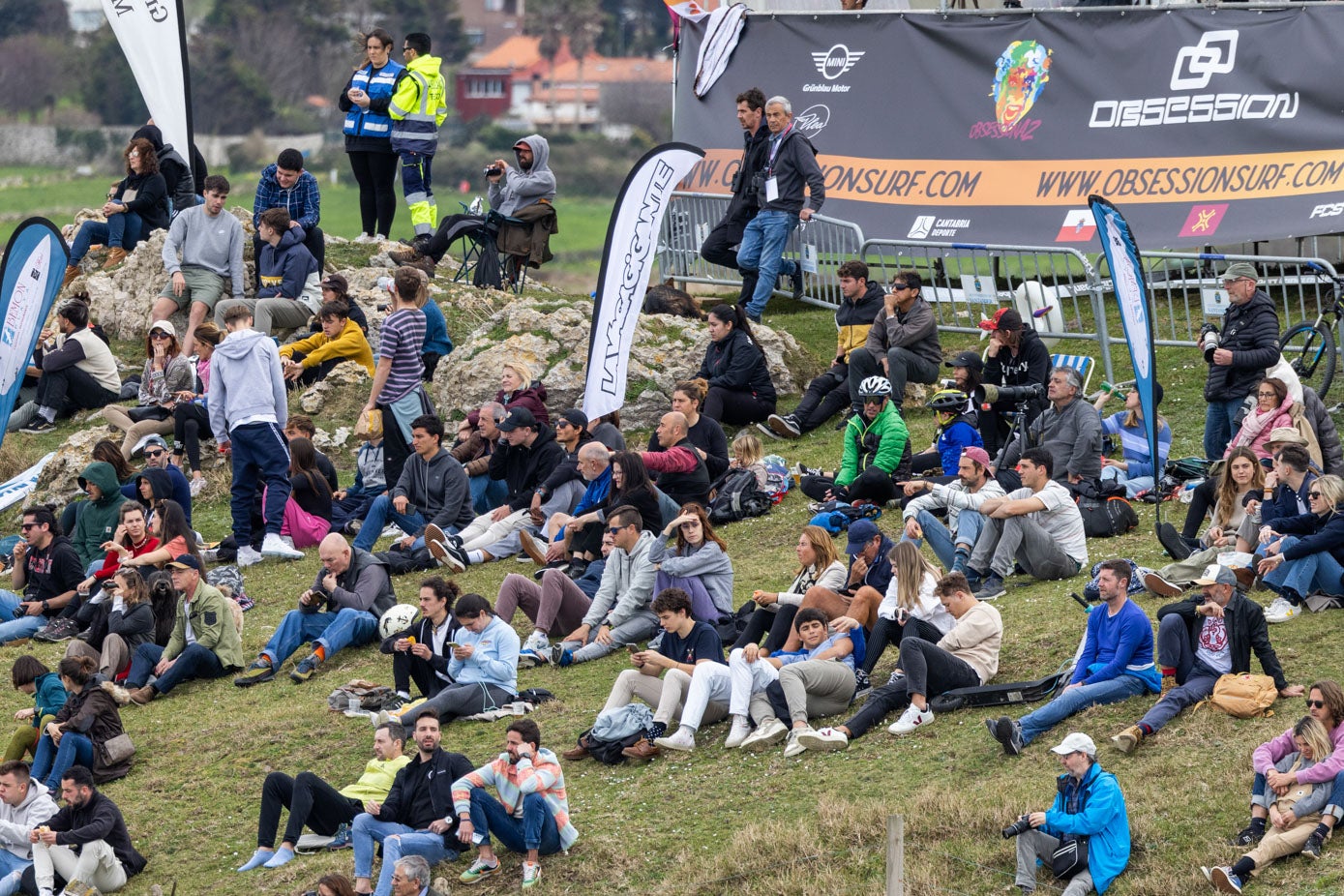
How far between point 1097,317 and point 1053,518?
451 centimetres

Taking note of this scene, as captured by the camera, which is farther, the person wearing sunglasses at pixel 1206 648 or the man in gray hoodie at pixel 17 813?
the man in gray hoodie at pixel 17 813

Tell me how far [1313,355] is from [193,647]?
425 inches

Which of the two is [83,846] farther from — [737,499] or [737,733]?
[737,499]

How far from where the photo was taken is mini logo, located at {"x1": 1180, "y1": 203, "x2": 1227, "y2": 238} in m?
19.7

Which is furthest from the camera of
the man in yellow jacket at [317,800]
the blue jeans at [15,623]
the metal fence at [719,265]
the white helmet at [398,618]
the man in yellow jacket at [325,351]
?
the metal fence at [719,265]

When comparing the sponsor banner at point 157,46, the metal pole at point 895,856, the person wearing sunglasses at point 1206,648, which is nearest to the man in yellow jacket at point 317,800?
the metal pole at point 895,856

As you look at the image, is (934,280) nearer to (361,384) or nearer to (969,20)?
(969,20)

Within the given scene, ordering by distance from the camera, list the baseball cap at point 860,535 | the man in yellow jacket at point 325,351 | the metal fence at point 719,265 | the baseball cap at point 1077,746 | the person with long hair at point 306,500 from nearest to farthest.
→ the baseball cap at point 1077,746 → the baseball cap at point 860,535 → the person with long hair at point 306,500 → the man in yellow jacket at point 325,351 → the metal fence at point 719,265

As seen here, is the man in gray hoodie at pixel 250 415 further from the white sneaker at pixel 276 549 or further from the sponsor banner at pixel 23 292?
the sponsor banner at pixel 23 292

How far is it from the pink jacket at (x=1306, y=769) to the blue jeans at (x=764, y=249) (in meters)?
10.7

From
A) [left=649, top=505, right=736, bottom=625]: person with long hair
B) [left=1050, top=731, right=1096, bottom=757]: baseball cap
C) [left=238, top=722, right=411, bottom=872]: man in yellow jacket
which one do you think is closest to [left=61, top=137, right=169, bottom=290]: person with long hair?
[left=649, top=505, right=736, bottom=625]: person with long hair

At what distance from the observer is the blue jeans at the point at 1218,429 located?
15.2 metres

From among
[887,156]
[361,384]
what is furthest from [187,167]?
[887,156]

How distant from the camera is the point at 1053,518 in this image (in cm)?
1366
